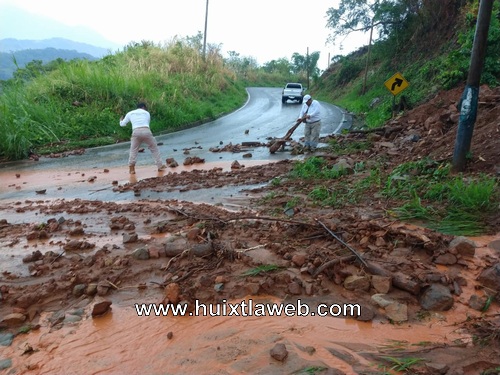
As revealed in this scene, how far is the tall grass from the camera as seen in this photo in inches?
520

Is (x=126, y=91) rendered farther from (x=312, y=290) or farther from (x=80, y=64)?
(x=312, y=290)

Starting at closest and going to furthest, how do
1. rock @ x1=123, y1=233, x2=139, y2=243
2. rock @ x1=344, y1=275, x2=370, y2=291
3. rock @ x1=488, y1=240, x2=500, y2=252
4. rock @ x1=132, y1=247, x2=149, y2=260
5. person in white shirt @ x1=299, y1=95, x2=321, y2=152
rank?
rock @ x1=344, y1=275, x2=370, y2=291, rock @ x1=488, y1=240, x2=500, y2=252, rock @ x1=132, y1=247, x2=149, y2=260, rock @ x1=123, y1=233, x2=139, y2=243, person in white shirt @ x1=299, y1=95, x2=321, y2=152

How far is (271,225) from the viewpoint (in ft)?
15.9

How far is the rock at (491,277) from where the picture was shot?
11.1ft

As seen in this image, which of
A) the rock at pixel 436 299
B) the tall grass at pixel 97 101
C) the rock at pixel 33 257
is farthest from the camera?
the tall grass at pixel 97 101

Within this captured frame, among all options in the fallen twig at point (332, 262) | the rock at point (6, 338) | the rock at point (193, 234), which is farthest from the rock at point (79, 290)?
the fallen twig at point (332, 262)

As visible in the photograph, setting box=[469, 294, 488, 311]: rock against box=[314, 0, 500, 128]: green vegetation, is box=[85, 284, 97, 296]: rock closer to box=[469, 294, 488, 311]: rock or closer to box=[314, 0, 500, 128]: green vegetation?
box=[469, 294, 488, 311]: rock

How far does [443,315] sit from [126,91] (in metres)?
16.5

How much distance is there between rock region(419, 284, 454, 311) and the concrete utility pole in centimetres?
323

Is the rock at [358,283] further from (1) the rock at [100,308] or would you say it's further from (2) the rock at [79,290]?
(2) the rock at [79,290]

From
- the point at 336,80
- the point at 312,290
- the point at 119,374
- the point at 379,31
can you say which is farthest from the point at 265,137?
the point at 336,80

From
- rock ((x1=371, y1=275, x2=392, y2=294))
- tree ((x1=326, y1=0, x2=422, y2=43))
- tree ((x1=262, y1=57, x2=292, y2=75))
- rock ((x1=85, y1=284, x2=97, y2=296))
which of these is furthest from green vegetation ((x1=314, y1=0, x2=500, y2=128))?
tree ((x1=262, y1=57, x2=292, y2=75))

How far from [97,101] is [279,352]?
1571cm

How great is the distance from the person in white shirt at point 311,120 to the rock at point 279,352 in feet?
27.4
